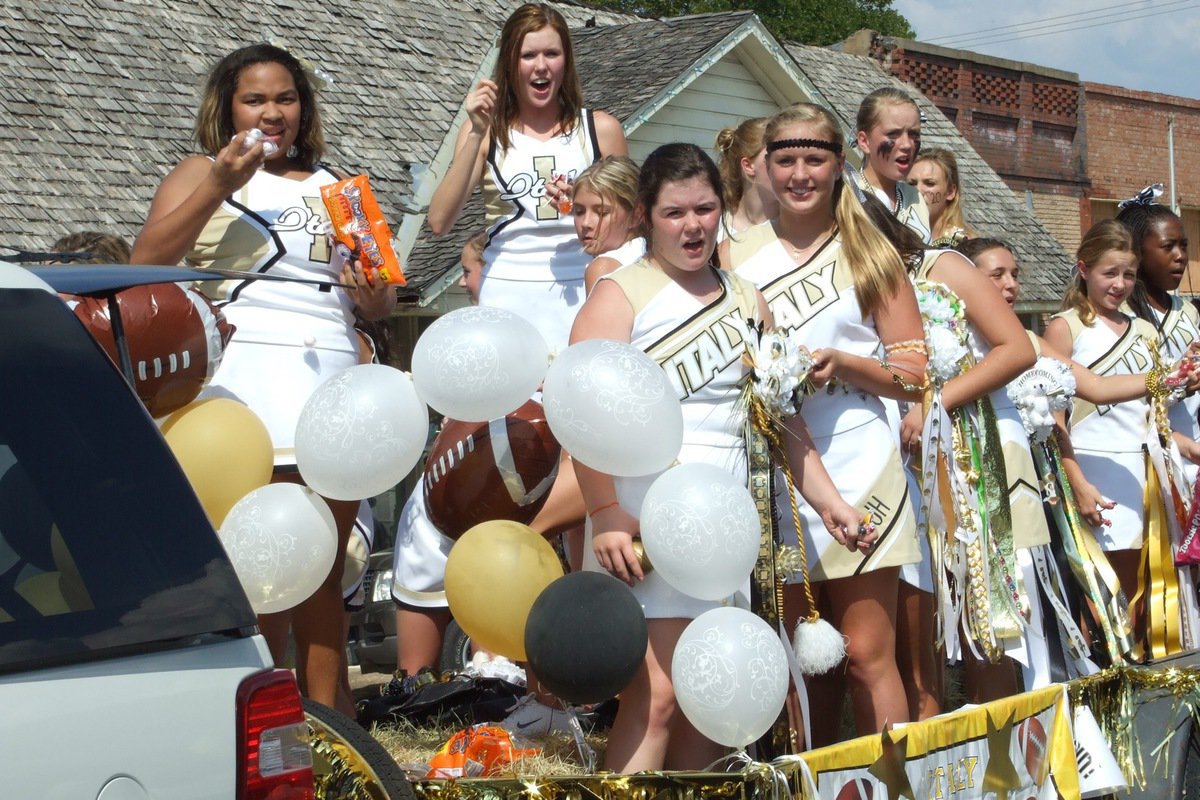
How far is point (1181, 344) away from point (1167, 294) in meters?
0.32

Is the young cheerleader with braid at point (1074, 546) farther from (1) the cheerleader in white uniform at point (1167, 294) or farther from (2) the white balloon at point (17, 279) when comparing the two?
(2) the white balloon at point (17, 279)

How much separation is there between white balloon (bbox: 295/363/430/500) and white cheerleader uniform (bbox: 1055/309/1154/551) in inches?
159

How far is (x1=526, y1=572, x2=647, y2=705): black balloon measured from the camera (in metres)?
3.68

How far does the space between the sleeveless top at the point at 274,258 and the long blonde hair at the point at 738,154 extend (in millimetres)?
1770

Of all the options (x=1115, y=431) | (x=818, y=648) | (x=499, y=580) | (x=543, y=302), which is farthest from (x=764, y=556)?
(x=1115, y=431)

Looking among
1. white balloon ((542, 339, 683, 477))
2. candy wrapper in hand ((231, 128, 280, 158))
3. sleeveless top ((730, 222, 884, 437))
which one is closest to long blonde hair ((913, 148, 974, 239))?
sleeveless top ((730, 222, 884, 437))

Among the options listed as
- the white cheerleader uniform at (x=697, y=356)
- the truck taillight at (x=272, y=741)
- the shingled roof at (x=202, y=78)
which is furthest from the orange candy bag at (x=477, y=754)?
the shingled roof at (x=202, y=78)

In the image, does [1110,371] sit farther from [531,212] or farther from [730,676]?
[730,676]

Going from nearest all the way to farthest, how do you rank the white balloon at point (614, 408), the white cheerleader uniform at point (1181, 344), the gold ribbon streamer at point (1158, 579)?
the white balloon at point (614, 408) → the gold ribbon streamer at point (1158, 579) → the white cheerleader uniform at point (1181, 344)

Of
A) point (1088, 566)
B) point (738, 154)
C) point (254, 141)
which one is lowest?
point (1088, 566)

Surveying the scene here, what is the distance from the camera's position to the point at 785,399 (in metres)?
4.13

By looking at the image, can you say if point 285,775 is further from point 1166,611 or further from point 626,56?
point 626,56

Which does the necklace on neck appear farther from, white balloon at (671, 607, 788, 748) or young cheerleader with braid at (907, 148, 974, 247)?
young cheerleader with braid at (907, 148, 974, 247)

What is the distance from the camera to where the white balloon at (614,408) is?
12.4 ft
